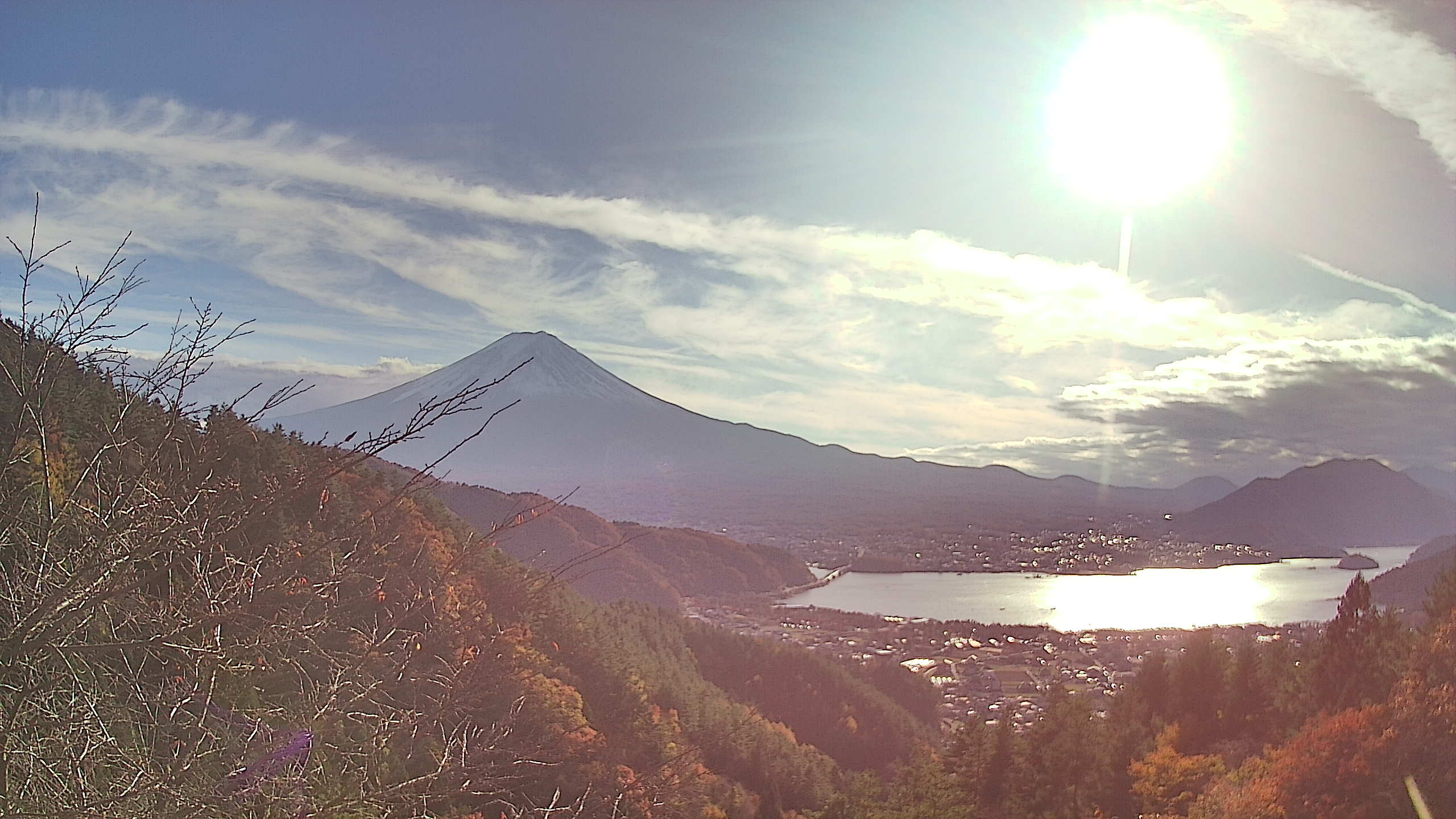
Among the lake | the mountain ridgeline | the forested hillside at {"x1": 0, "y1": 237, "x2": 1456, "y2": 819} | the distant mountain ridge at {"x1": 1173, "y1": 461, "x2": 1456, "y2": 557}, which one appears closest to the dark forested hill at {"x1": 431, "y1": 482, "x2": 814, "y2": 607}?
the lake

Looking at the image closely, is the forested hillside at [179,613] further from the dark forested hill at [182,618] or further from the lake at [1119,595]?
the lake at [1119,595]

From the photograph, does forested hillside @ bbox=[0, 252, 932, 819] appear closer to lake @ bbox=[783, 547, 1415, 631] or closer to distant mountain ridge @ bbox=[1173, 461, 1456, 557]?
lake @ bbox=[783, 547, 1415, 631]

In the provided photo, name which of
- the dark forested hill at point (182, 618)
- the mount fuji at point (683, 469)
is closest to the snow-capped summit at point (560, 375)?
the mount fuji at point (683, 469)

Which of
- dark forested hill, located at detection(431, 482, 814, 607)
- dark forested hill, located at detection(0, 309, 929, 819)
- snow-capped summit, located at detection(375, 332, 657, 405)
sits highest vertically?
Result: snow-capped summit, located at detection(375, 332, 657, 405)

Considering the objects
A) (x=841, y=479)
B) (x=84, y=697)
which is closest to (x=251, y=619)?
(x=84, y=697)

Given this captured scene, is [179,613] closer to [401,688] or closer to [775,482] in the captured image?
[401,688]

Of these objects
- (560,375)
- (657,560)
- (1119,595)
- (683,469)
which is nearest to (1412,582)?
(1119,595)

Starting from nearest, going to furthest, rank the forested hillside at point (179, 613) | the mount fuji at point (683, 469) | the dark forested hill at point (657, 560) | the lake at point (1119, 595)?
the forested hillside at point (179, 613), the dark forested hill at point (657, 560), the lake at point (1119, 595), the mount fuji at point (683, 469)
